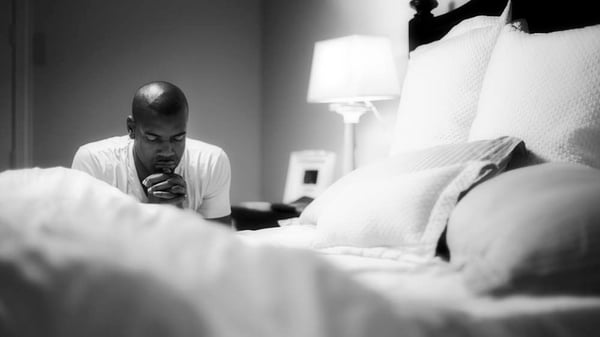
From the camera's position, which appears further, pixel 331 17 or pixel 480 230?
pixel 331 17

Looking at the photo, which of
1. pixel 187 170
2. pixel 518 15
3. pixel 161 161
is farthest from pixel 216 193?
pixel 518 15

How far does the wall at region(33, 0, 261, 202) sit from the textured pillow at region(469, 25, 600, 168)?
189cm

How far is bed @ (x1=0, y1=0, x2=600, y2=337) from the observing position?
1.20 feet

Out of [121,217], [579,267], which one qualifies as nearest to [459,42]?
[579,267]

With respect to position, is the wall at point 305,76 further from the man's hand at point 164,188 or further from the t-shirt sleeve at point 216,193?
the man's hand at point 164,188

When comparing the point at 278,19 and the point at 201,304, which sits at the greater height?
the point at 278,19

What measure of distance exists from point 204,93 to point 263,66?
1.42 ft

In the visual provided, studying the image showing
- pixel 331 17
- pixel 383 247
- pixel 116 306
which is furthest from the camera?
pixel 331 17

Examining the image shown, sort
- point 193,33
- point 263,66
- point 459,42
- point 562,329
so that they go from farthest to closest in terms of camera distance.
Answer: point 263,66, point 193,33, point 459,42, point 562,329

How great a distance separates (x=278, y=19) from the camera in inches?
114

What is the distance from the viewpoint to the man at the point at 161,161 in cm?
162

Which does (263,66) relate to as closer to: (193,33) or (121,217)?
(193,33)

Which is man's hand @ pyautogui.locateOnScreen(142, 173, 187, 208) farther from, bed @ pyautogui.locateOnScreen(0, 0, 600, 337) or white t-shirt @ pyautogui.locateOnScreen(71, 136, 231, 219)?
bed @ pyautogui.locateOnScreen(0, 0, 600, 337)

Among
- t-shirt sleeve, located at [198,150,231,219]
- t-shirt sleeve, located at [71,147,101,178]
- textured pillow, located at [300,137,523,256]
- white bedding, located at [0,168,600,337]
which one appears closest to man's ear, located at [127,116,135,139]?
t-shirt sleeve, located at [71,147,101,178]
